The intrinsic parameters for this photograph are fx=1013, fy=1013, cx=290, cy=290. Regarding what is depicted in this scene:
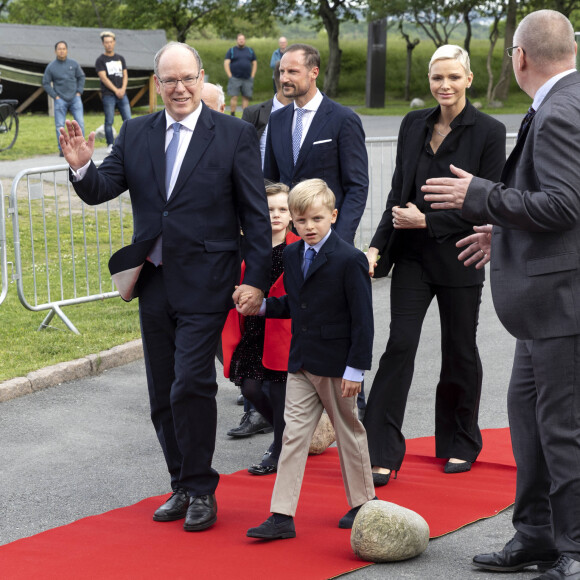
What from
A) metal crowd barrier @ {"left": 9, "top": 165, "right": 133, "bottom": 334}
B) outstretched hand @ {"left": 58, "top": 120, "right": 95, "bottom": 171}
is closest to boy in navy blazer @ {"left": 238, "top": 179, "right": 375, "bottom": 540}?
outstretched hand @ {"left": 58, "top": 120, "right": 95, "bottom": 171}

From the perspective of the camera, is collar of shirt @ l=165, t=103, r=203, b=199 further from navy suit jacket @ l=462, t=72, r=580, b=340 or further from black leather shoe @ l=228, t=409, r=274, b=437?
black leather shoe @ l=228, t=409, r=274, b=437

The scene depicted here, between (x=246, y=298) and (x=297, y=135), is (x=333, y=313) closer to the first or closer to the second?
(x=246, y=298)

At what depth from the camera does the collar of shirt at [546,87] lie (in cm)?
373

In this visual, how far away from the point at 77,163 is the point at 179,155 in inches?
18.6

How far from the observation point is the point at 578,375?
375 cm

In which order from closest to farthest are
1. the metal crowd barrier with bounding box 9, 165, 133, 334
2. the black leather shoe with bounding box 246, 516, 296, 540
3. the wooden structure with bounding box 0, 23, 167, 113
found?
the black leather shoe with bounding box 246, 516, 296, 540
the metal crowd barrier with bounding box 9, 165, 133, 334
the wooden structure with bounding box 0, 23, 167, 113

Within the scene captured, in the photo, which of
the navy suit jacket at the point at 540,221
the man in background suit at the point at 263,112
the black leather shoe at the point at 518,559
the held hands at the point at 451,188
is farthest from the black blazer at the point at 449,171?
the man in background suit at the point at 263,112

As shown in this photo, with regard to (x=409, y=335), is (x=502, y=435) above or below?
below

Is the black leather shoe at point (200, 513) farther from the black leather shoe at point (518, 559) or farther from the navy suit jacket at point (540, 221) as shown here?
the navy suit jacket at point (540, 221)

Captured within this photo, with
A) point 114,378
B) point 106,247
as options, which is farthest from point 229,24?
point 114,378

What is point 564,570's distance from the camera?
3.70 meters

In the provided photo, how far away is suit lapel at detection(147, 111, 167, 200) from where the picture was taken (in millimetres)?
4617

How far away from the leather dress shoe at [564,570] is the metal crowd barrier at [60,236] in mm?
4618

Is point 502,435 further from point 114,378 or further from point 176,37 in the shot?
point 176,37
